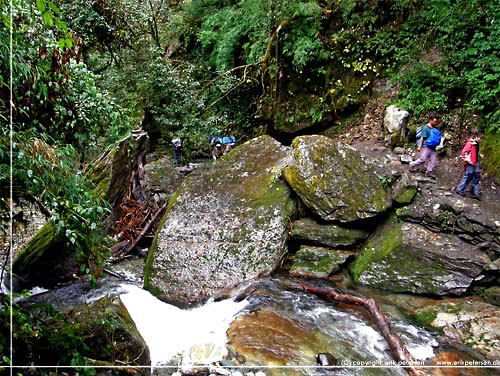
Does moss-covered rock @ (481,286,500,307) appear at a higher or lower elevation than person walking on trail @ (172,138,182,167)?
lower

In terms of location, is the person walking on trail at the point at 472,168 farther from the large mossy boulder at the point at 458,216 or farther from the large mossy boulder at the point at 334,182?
the large mossy boulder at the point at 334,182

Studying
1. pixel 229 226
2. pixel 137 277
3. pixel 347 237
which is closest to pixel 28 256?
pixel 137 277

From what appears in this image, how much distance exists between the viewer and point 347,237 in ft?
21.7

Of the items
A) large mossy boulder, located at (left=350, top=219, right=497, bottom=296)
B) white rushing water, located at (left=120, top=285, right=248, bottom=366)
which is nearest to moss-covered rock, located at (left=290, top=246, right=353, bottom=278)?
large mossy boulder, located at (left=350, top=219, right=497, bottom=296)

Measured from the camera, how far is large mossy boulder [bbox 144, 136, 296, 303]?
5.82 metres

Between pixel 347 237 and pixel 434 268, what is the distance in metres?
1.54

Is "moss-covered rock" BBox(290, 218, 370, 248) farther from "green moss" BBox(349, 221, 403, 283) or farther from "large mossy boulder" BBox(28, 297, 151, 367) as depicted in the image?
"large mossy boulder" BBox(28, 297, 151, 367)

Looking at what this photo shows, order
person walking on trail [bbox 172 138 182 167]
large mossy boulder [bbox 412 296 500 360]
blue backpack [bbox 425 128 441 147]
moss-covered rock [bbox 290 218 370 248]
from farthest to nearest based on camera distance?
person walking on trail [bbox 172 138 182 167] → blue backpack [bbox 425 128 441 147] → moss-covered rock [bbox 290 218 370 248] → large mossy boulder [bbox 412 296 500 360]

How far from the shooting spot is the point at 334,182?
22.2 ft

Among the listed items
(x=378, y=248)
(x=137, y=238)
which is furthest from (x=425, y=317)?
(x=137, y=238)

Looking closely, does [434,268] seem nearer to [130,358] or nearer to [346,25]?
[130,358]

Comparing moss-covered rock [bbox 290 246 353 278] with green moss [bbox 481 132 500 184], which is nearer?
moss-covered rock [bbox 290 246 353 278]

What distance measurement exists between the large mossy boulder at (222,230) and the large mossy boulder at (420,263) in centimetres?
162

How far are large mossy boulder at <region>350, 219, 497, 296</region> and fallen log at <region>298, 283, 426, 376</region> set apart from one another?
68 cm
